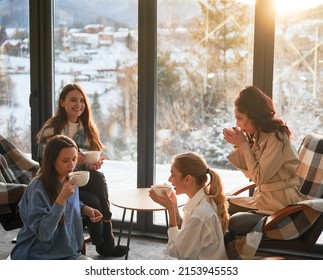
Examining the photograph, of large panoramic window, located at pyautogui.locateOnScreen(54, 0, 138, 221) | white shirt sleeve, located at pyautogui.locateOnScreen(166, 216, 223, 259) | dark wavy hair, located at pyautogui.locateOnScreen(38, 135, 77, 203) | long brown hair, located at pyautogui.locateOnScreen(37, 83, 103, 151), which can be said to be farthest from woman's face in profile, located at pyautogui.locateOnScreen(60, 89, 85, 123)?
white shirt sleeve, located at pyautogui.locateOnScreen(166, 216, 223, 259)

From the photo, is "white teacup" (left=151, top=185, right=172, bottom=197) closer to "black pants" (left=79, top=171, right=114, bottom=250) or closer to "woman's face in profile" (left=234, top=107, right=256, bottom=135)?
"woman's face in profile" (left=234, top=107, right=256, bottom=135)

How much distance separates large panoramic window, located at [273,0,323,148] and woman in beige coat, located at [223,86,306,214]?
2.09ft

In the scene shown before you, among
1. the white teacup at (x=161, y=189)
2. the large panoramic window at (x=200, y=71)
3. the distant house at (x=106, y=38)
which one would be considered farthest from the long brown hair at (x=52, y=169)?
the distant house at (x=106, y=38)

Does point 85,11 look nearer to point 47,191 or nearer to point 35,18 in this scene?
point 35,18

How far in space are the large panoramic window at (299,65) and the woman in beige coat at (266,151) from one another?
0.64m

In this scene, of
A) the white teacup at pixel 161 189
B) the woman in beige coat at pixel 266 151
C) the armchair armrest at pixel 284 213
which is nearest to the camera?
the white teacup at pixel 161 189

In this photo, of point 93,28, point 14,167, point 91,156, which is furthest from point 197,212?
point 93,28

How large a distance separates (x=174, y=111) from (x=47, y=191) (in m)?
1.62

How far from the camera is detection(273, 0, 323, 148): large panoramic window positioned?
3.44 meters

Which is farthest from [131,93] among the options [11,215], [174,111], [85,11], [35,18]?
[11,215]

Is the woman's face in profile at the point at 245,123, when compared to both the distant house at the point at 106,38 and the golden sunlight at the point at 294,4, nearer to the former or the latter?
the golden sunlight at the point at 294,4

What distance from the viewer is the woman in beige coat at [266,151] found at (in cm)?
286

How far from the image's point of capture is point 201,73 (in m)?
3.77

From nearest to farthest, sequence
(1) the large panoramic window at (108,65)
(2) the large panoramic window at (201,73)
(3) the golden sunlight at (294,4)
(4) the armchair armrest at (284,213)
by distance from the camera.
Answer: (4) the armchair armrest at (284,213), (3) the golden sunlight at (294,4), (2) the large panoramic window at (201,73), (1) the large panoramic window at (108,65)
